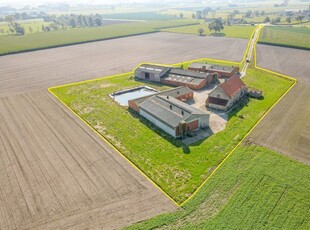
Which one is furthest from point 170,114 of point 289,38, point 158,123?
point 289,38

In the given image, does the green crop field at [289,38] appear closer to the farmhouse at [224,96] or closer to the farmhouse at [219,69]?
the farmhouse at [219,69]

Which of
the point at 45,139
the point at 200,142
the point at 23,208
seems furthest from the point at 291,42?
the point at 23,208

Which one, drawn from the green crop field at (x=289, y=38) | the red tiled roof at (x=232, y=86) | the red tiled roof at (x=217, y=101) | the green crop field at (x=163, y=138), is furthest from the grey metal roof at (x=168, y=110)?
the green crop field at (x=289, y=38)

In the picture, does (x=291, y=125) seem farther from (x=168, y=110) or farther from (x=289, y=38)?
(x=289, y=38)

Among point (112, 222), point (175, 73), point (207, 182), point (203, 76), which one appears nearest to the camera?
point (112, 222)

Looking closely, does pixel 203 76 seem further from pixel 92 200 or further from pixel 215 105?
pixel 92 200

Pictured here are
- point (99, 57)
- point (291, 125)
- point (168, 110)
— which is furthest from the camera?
point (99, 57)
